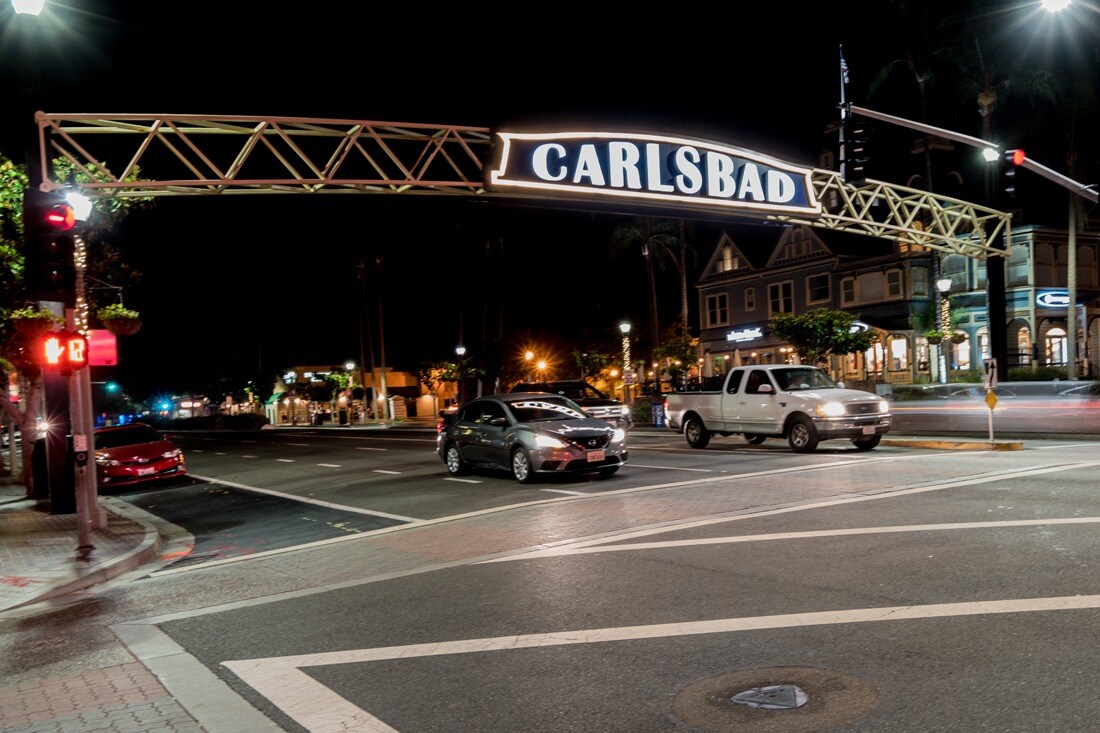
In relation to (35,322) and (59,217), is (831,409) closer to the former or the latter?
(59,217)

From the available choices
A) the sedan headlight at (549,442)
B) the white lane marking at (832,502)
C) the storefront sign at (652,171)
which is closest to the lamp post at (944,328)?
the storefront sign at (652,171)

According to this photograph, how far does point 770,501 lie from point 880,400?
7.92 m

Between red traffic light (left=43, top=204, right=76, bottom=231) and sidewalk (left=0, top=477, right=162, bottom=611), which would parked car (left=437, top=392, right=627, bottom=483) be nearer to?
sidewalk (left=0, top=477, right=162, bottom=611)

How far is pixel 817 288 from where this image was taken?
5203 centimetres

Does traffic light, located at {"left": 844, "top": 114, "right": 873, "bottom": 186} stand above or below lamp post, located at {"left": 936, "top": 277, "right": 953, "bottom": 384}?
above

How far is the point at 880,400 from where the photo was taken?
18625mm

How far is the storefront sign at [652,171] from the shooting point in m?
19.9

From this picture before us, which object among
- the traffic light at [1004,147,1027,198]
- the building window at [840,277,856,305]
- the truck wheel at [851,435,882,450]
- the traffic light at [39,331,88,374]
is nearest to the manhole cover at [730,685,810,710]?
the traffic light at [39,331,88,374]

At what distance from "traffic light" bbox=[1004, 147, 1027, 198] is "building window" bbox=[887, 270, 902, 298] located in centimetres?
2898

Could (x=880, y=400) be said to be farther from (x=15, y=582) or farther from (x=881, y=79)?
(x=881, y=79)

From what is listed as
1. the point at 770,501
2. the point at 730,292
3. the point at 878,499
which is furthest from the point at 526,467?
the point at 730,292

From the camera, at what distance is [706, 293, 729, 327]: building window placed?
2306 inches

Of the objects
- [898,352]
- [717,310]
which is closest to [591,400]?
[898,352]

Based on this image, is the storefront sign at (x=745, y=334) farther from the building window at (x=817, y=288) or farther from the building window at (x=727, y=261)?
the building window at (x=727, y=261)
